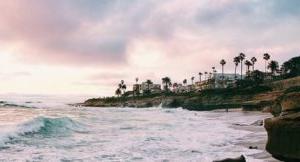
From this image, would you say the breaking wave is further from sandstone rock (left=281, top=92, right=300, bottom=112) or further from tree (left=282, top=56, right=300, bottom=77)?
tree (left=282, top=56, right=300, bottom=77)

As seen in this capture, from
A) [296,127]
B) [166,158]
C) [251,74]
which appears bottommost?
[166,158]

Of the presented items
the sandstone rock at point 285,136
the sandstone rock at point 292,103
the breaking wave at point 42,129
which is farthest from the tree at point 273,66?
the sandstone rock at point 285,136

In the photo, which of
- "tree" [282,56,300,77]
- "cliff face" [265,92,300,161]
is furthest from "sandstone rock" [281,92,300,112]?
"tree" [282,56,300,77]

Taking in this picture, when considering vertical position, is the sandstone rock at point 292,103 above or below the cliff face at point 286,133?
above

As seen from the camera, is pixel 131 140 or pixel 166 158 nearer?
pixel 166 158

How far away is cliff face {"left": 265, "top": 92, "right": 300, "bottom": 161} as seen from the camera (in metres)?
15.2

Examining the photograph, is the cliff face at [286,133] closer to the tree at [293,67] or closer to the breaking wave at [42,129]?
the breaking wave at [42,129]

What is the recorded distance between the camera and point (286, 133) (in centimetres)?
1546

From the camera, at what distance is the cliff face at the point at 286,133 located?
1517cm

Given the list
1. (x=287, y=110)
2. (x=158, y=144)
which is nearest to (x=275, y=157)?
(x=287, y=110)

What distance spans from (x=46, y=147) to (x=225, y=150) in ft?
29.6

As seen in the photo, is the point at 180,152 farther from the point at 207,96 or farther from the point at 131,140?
the point at 207,96

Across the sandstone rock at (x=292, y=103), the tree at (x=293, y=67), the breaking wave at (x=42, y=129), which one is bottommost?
the breaking wave at (x=42, y=129)

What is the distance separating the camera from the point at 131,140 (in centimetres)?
2695
